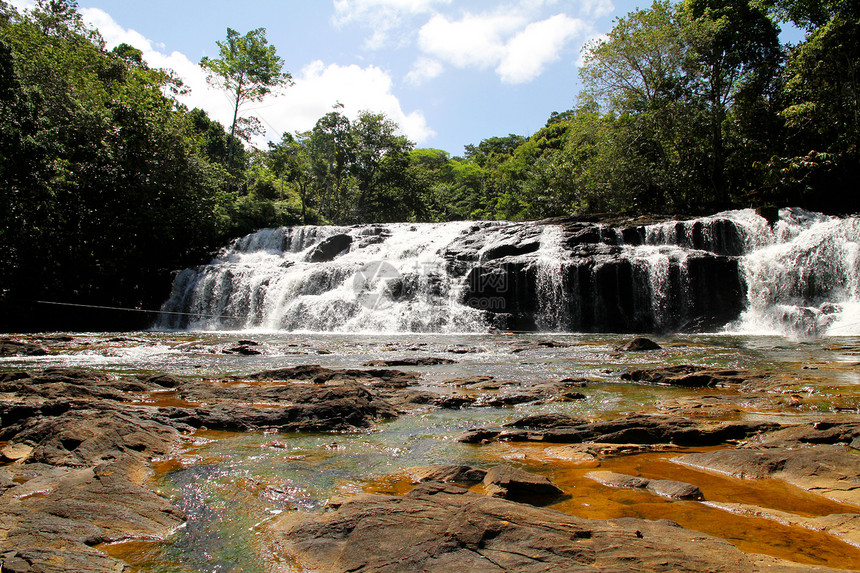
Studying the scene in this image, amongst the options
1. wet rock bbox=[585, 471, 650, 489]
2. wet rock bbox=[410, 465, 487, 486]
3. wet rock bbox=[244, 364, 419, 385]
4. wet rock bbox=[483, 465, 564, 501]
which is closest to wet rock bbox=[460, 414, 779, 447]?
wet rock bbox=[585, 471, 650, 489]

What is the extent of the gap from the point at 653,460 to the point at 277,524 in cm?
259

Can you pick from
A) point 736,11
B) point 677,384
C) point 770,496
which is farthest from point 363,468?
point 736,11

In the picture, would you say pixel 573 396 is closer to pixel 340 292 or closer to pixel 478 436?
pixel 478 436

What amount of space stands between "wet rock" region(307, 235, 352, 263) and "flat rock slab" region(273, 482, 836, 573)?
917 inches

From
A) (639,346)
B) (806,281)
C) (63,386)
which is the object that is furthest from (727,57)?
(63,386)

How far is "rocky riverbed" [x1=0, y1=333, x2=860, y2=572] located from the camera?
2.02m

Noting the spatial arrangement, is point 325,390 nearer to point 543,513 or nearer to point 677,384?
point 543,513

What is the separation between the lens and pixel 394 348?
12.4 meters

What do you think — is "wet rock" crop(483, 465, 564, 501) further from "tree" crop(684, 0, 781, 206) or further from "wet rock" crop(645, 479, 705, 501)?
"tree" crop(684, 0, 781, 206)

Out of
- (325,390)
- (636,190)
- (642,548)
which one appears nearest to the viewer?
(642,548)

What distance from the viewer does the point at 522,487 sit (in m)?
2.82

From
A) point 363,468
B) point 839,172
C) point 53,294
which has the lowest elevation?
point 363,468

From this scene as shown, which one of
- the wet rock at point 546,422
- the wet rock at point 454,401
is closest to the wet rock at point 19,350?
the wet rock at point 454,401

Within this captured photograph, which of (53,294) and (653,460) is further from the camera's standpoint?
(53,294)
